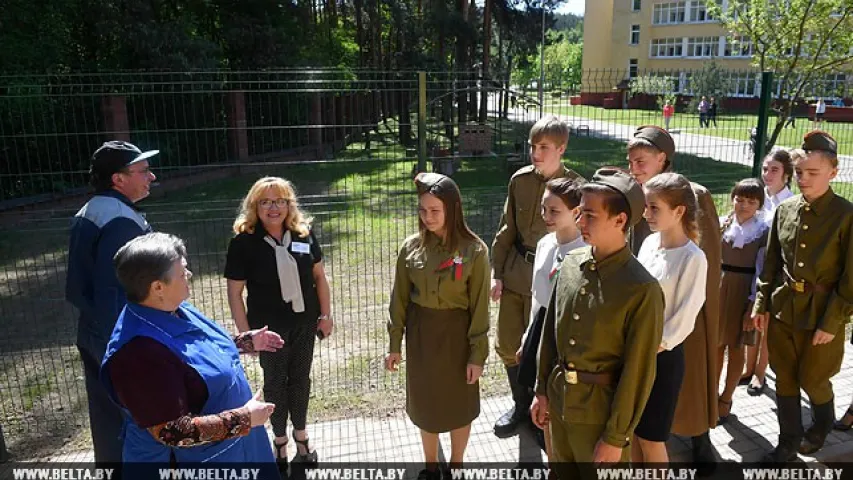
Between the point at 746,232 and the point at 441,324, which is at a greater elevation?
the point at 746,232

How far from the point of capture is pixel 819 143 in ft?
11.9

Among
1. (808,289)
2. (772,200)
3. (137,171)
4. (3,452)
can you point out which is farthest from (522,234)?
(3,452)

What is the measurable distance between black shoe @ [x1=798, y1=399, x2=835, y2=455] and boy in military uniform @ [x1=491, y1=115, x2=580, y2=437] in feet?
6.29

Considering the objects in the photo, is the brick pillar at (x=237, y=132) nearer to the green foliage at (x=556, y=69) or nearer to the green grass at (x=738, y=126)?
the green foliage at (x=556, y=69)

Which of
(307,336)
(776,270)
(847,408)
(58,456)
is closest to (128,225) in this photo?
(307,336)

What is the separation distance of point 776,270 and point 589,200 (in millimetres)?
2171

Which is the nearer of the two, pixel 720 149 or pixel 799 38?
pixel 720 149

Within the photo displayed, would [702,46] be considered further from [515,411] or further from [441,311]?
[441,311]

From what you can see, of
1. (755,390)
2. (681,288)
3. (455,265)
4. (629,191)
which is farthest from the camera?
(755,390)

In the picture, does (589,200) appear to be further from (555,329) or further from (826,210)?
(826,210)

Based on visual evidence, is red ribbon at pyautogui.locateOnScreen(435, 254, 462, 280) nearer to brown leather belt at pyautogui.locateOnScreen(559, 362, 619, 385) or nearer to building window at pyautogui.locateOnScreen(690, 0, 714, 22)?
brown leather belt at pyautogui.locateOnScreen(559, 362, 619, 385)

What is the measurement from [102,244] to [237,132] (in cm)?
871

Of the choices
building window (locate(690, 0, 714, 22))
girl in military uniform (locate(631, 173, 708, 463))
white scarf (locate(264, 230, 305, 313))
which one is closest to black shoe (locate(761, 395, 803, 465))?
girl in military uniform (locate(631, 173, 708, 463))

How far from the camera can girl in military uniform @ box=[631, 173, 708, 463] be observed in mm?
2846
